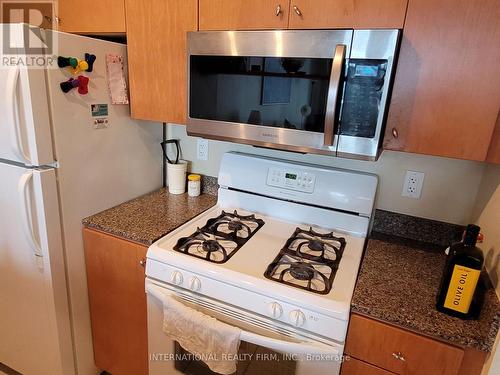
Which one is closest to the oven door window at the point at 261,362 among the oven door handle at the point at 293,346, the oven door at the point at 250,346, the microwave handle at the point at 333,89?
the oven door at the point at 250,346

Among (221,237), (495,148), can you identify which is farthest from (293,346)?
(495,148)

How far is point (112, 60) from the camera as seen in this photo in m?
1.46

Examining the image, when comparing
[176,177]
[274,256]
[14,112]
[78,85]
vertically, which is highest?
[78,85]

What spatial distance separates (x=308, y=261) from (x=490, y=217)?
650 millimetres

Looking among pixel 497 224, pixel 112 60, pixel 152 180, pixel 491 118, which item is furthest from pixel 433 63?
pixel 152 180

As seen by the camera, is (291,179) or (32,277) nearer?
(32,277)

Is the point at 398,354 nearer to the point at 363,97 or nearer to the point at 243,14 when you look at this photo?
the point at 363,97

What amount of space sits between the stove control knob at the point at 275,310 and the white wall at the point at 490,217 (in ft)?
1.91

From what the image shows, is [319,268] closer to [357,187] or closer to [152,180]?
[357,187]

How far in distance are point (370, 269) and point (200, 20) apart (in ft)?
3.80

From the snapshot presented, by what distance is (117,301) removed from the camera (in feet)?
4.99

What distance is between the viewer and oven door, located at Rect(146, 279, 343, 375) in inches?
41.3

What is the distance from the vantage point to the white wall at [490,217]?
1.07 metres

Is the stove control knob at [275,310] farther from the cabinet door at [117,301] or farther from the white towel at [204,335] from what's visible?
the cabinet door at [117,301]
